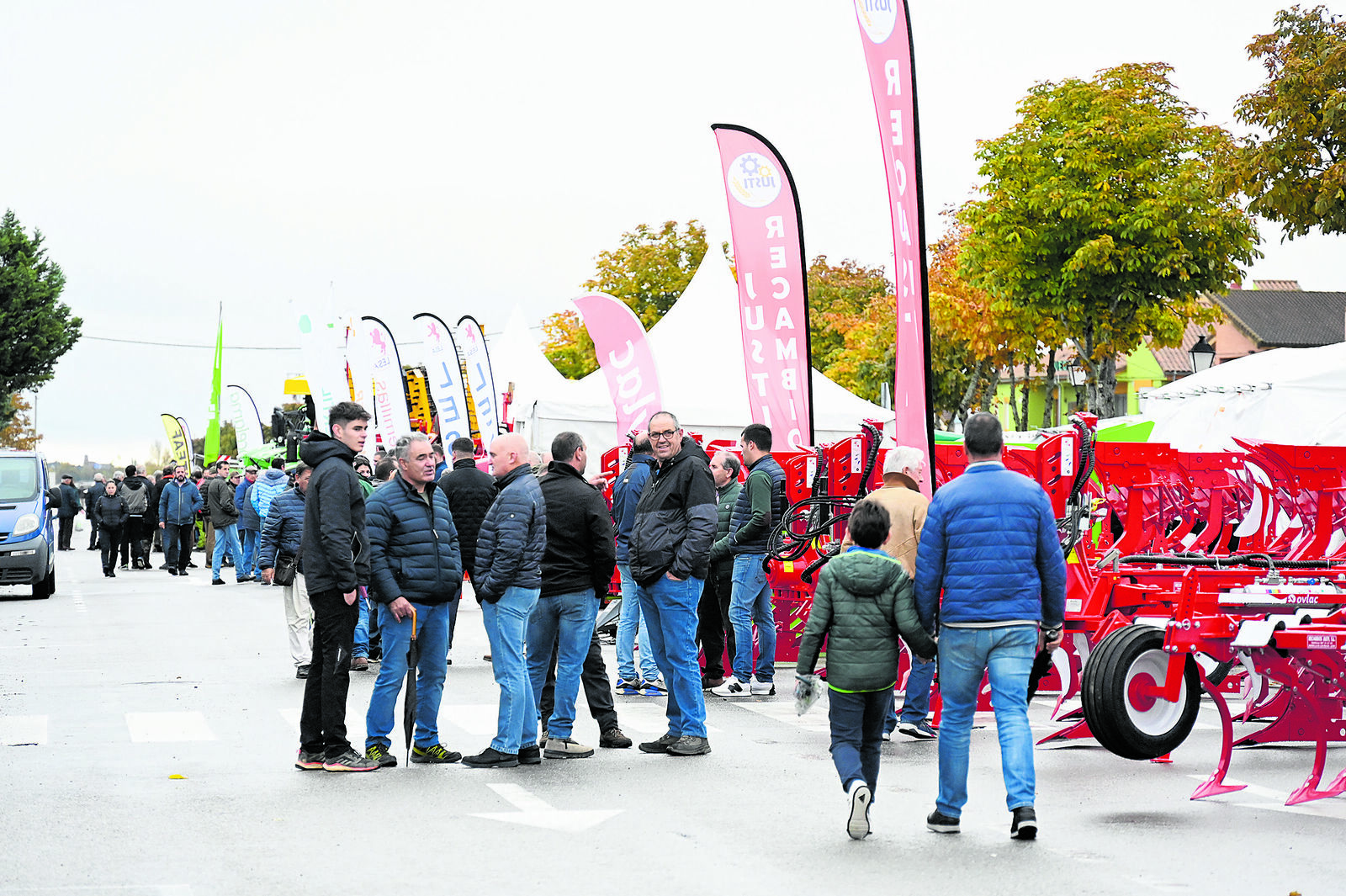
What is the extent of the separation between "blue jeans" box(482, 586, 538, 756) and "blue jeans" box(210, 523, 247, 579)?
20.1 m

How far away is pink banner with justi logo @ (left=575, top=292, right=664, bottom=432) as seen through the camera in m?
20.0

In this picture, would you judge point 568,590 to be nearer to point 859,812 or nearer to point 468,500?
point 859,812

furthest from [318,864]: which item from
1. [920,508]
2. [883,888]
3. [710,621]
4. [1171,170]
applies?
[1171,170]

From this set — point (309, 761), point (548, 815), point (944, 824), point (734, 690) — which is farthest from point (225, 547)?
point (944, 824)

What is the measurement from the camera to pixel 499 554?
29.3ft

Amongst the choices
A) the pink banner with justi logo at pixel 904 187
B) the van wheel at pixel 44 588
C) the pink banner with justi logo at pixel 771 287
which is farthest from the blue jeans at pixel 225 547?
the pink banner with justi logo at pixel 904 187

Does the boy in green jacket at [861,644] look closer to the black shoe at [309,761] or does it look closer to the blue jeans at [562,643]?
the blue jeans at [562,643]

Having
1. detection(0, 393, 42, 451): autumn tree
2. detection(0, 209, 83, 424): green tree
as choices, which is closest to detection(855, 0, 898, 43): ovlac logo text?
detection(0, 209, 83, 424): green tree

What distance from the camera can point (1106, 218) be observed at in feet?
123

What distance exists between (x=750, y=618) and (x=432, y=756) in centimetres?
375

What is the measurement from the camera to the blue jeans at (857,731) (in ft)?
23.3

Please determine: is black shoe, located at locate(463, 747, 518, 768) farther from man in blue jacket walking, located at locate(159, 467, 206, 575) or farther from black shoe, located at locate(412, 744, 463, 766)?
man in blue jacket walking, located at locate(159, 467, 206, 575)

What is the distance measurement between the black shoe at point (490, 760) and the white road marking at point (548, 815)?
1.00 m

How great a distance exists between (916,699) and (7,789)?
547 centimetres
